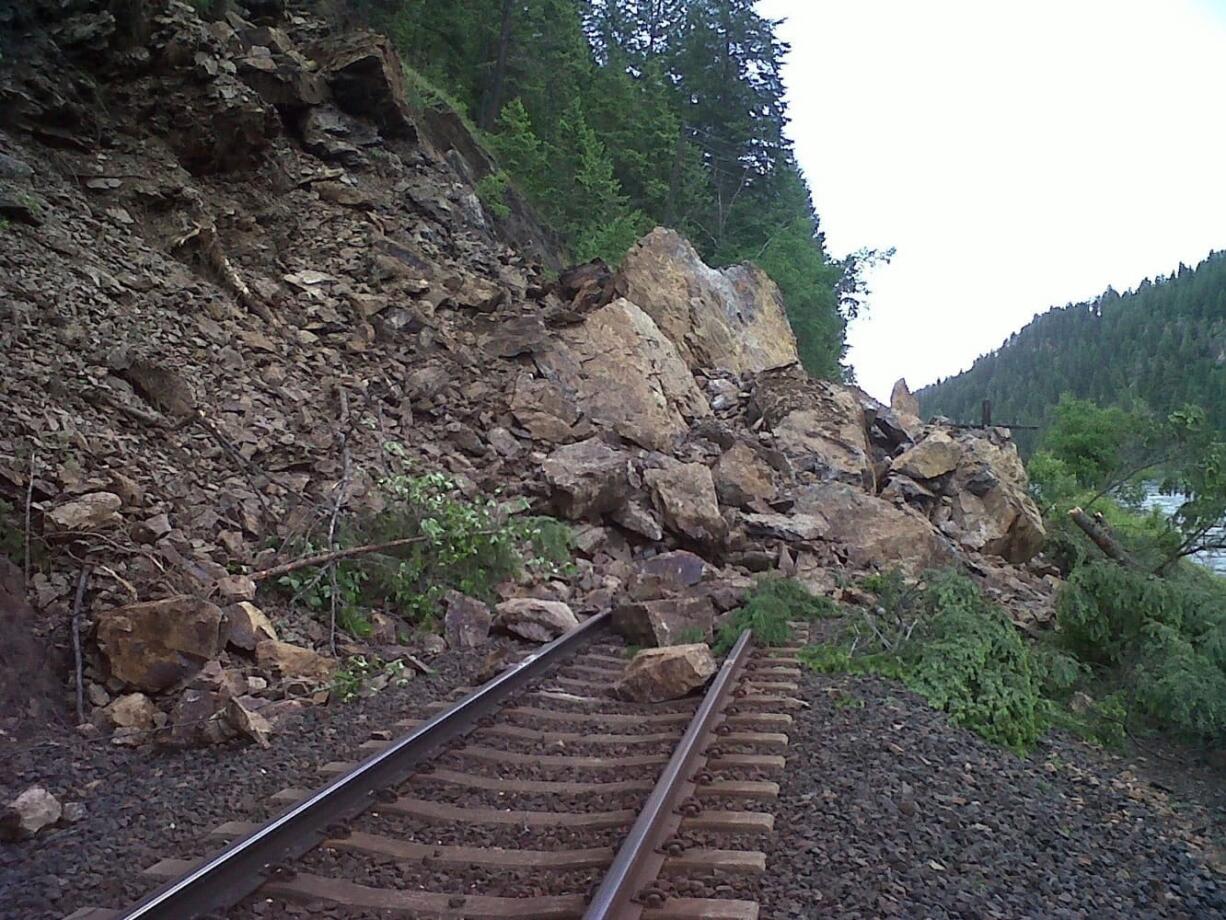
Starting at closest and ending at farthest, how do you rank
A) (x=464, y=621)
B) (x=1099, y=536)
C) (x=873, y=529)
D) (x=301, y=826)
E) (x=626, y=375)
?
(x=301, y=826) < (x=464, y=621) < (x=1099, y=536) < (x=873, y=529) < (x=626, y=375)

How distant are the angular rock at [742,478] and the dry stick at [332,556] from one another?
5.30 meters

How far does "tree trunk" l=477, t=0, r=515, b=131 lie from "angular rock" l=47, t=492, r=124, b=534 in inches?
848

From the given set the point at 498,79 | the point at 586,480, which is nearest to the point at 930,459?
the point at 586,480

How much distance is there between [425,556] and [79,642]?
3.40 m

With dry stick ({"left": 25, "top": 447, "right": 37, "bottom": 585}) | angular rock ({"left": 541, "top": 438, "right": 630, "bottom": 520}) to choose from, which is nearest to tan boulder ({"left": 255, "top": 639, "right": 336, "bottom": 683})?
dry stick ({"left": 25, "top": 447, "right": 37, "bottom": 585})

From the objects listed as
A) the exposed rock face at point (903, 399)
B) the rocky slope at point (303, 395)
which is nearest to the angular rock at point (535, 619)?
the rocky slope at point (303, 395)

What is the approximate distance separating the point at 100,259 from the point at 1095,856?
10.4m

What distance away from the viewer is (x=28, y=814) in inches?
159

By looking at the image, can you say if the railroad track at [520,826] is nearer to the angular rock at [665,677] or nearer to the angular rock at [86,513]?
the angular rock at [665,677]

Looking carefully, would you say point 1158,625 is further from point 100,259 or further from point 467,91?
point 467,91

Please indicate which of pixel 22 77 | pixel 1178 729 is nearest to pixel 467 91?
pixel 22 77

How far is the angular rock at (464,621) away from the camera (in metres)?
7.72

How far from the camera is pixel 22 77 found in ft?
35.3

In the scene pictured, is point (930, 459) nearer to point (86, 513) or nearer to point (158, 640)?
point (158, 640)
